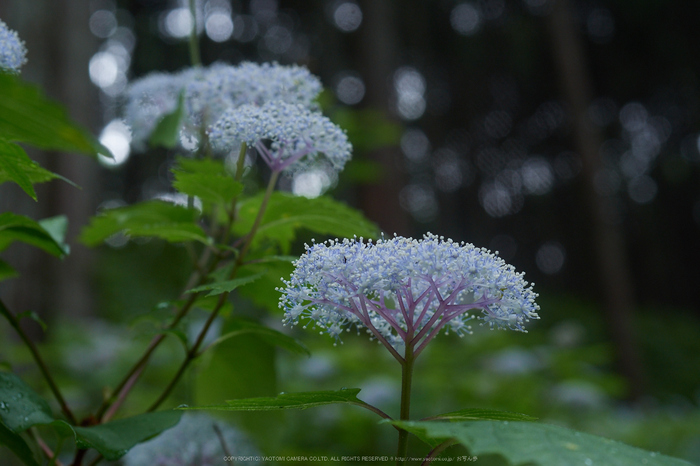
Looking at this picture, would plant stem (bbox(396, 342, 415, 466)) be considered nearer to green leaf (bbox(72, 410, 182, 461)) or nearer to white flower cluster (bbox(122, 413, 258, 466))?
green leaf (bbox(72, 410, 182, 461))

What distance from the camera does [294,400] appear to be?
84cm

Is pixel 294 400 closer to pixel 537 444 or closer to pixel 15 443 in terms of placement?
pixel 537 444

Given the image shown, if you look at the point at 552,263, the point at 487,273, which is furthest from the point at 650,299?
the point at 487,273

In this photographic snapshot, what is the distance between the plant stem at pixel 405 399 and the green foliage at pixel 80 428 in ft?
1.46

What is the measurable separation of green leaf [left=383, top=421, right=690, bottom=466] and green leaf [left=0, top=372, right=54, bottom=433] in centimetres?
67

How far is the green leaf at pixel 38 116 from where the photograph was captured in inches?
23.8

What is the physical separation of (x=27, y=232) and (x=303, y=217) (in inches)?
22.9

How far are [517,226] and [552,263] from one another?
200cm

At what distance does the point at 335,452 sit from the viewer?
10.6 ft

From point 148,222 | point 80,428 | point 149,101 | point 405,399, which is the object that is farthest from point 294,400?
point 149,101

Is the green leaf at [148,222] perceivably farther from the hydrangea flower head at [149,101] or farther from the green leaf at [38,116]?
the green leaf at [38,116]

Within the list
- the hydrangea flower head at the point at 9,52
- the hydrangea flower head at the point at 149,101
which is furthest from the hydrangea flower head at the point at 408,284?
the hydrangea flower head at the point at 149,101

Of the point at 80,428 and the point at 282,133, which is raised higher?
the point at 282,133

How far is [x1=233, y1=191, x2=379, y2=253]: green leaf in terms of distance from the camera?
1189 mm
